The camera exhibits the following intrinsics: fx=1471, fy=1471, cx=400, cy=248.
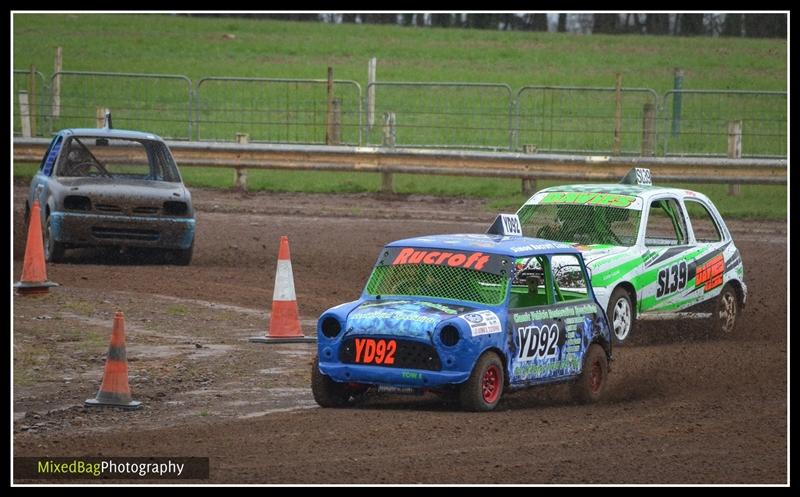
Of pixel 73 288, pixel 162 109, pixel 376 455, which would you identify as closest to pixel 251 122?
pixel 162 109

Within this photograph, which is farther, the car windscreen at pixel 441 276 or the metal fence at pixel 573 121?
the metal fence at pixel 573 121

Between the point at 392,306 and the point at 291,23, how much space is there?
3657cm

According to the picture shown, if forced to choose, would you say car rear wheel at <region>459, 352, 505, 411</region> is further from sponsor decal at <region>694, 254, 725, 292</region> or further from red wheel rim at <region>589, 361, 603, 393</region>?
sponsor decal at <region>694, 254, 725, 292</region>

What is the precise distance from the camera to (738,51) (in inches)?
1156

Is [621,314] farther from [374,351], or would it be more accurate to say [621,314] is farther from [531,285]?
[374,351]

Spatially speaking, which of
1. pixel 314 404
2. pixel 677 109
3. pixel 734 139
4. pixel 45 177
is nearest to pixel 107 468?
pixel 314 404

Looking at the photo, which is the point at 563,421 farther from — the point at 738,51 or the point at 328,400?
the point at 738,51

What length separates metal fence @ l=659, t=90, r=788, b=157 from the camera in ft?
79.7

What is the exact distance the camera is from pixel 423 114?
26219mm

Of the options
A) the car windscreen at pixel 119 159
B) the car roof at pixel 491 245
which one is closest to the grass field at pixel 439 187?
the car windscreen at pixel 119 159

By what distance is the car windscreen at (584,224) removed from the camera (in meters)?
13.7

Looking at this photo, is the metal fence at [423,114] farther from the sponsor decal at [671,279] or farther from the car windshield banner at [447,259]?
the car windshield banner at [447,259]

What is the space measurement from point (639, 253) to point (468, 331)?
4357mm

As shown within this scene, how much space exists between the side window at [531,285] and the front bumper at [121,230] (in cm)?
687
